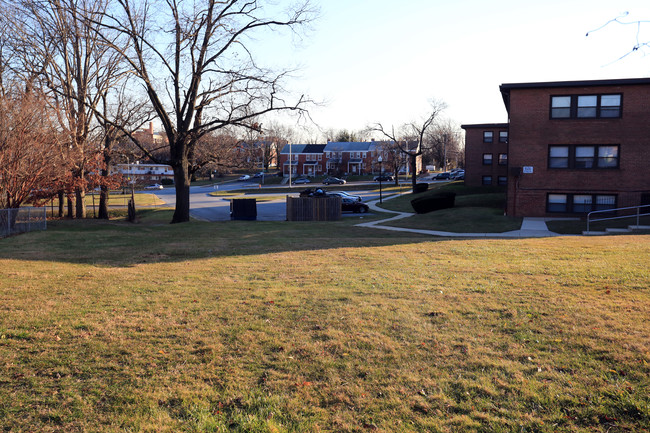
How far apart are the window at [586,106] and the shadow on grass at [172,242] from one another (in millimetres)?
A: 12055

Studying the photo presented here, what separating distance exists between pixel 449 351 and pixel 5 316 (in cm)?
641

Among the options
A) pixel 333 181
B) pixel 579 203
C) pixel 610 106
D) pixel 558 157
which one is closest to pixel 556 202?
pixel 579 203

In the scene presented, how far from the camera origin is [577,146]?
1031 inches

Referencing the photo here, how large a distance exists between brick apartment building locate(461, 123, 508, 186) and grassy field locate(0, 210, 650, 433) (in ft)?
126

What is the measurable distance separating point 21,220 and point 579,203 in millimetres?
27277

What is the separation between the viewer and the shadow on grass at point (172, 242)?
1409 centimetres

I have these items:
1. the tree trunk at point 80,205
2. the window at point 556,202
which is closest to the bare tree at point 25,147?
the tree trunk at point 80,205

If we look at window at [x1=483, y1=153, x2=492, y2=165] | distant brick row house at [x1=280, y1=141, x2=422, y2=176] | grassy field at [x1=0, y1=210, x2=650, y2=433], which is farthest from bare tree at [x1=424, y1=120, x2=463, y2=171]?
grassy field at [x1=0, y1=210, x2=650, y2=433]

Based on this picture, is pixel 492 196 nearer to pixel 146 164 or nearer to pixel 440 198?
pixel 440 198

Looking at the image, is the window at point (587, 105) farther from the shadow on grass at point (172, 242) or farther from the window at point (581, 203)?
the shadow on grass at point (172, 242)

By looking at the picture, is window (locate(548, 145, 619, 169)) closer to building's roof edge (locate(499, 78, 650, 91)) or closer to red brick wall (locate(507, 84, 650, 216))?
red brick wall (locate(507, 84, 650, 216))

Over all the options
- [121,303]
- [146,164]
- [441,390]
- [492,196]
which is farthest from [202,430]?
[146,164]

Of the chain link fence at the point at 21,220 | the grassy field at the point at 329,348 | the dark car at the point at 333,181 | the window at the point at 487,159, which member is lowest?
the grassy field at the point at 329,348

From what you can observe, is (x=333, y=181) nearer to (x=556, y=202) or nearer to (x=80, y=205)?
(x=80, y=205)
